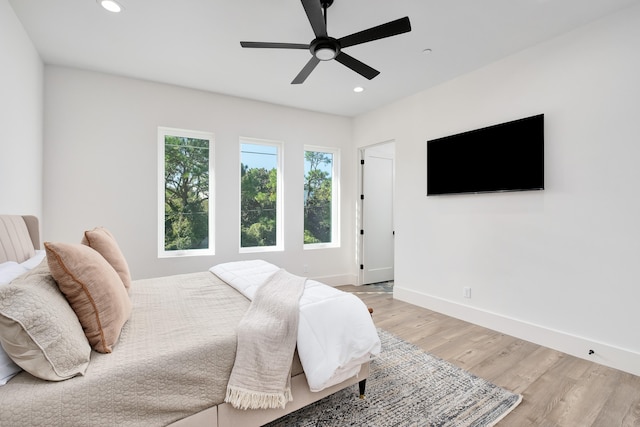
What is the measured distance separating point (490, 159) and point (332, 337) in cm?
263

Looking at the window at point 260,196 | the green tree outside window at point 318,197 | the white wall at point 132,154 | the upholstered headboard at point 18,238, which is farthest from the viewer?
the green tree outside window at point 318,197

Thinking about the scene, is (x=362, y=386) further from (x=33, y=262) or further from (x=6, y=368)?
(x=33, y=262)

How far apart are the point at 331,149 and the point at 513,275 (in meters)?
3.14

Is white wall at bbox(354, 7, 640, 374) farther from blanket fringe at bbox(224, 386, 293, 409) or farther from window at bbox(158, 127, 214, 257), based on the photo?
window at bbox(158, 127, 214, 257)

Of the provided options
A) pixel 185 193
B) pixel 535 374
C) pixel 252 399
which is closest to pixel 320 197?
pixel 185 193

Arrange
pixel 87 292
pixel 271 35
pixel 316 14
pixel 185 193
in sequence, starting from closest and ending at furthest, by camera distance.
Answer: pixel 87 292 < pixel 316 14 < pixel 271 35 < pixel 185 193

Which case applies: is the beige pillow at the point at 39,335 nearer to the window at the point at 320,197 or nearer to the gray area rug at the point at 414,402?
the gray area rug at the point at 414,402

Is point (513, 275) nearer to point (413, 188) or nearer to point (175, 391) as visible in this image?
point (413, 188)

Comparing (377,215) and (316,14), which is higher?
(316,14)

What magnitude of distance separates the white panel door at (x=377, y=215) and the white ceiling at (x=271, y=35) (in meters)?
1.64

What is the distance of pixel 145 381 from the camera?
1.19m

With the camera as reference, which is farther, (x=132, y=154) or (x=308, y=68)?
(x=132, y=154)

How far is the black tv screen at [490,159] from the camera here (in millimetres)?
2760

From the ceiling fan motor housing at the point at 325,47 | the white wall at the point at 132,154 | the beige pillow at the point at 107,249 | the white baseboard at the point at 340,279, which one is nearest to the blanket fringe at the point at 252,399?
the beige pillow at the point at 107,249
